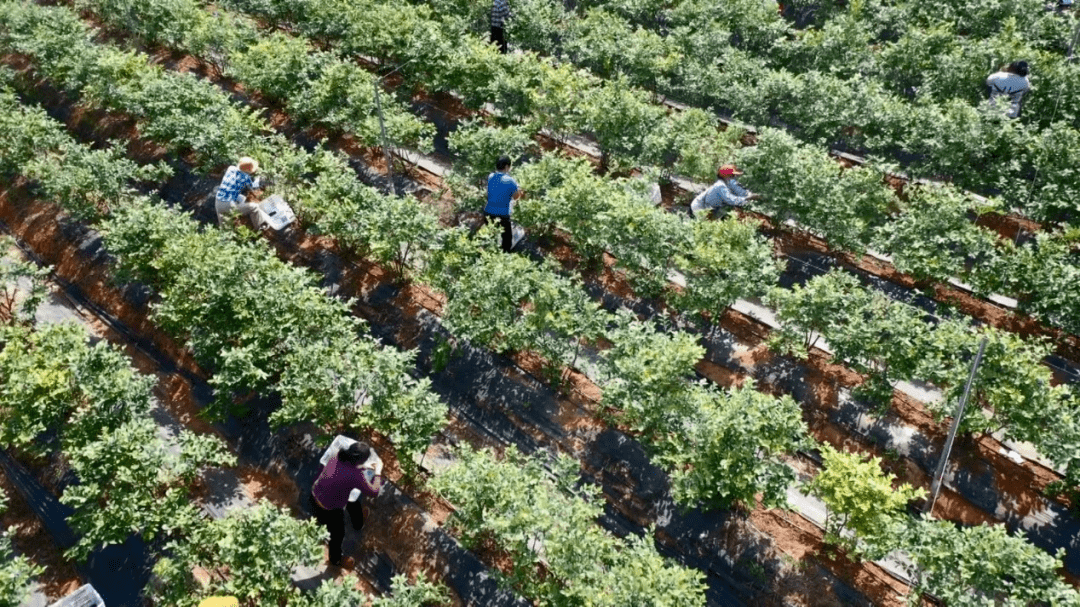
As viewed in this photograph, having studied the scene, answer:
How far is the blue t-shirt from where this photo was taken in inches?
489

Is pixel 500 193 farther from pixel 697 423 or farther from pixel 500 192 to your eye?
pixel 697 423

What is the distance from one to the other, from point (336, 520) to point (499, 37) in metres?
12.5

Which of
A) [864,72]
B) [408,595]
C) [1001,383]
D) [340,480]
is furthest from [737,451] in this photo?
A: [864,72]

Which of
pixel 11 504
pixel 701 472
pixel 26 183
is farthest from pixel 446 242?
pixel 26 183

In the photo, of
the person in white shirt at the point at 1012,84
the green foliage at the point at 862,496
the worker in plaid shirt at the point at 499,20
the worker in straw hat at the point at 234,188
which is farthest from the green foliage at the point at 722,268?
the worker in plaid shirt at the point at 499,20

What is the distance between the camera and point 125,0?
18.8 meters

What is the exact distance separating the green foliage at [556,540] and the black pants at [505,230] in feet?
15.7

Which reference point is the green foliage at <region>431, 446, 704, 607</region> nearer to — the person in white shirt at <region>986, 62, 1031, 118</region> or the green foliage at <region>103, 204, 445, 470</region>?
the green foliage at <region>103, 204, 445, 470</region>

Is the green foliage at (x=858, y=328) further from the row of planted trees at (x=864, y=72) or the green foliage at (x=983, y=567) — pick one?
the row of planted trees at (x=864, y=72)

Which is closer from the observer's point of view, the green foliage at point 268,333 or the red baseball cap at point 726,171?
the green foliage at point 268,333

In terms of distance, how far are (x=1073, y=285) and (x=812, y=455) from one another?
4.35m

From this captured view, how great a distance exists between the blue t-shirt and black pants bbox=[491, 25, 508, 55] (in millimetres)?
6550

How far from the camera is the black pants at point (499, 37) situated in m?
17.9

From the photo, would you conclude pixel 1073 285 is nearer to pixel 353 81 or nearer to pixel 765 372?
pixel 765 372
